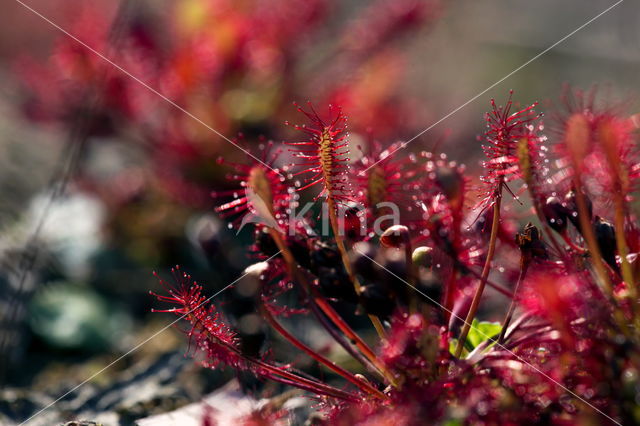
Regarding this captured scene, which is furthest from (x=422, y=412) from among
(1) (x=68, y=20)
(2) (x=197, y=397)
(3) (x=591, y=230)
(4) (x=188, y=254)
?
(1) (x=68, y=20)

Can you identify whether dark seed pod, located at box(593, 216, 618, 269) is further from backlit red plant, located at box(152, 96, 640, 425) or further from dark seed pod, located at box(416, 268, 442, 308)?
dark seed pod, located at box(416, 268, 442, 308)

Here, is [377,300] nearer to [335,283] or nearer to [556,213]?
[335,283]

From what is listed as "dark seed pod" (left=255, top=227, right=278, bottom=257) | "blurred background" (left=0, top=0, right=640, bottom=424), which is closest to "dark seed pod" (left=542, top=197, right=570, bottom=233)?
"dark seed pod" (left=255, top=227, right=278, bottom=257)

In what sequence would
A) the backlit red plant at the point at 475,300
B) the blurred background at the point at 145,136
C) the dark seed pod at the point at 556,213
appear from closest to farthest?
1. the backlit red plant at the point at 475,300
2. the dark seed pod at the point at 556,213
3. the blurred background at the point at 145,136

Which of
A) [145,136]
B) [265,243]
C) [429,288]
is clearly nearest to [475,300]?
[429,288]

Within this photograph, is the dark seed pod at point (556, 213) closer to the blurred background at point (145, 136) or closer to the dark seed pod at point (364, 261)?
the dark seed pod at point (364, 261)

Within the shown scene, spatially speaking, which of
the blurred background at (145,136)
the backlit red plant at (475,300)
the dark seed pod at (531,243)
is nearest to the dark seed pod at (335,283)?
the backlit red plant at (475,300)
